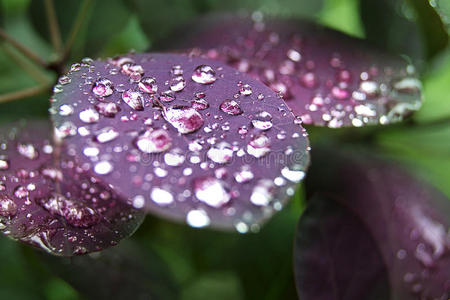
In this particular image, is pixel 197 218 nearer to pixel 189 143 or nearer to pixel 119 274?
pixel 189 143

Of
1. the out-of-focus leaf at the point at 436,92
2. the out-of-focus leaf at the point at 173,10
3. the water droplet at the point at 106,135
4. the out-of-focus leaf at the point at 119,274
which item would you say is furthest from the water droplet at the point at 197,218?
the out-of-focus leaf at the point at 436,92

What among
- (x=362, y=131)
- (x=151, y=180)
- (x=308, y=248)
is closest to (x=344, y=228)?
(x=308, y=248)

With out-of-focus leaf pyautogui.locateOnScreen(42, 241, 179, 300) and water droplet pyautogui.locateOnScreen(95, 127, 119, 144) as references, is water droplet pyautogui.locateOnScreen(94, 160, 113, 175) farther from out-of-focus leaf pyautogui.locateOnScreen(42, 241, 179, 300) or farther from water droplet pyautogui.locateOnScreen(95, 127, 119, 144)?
out-of-focus leaf pyautogui.locateOnScreen(42, 241, 179, 300)

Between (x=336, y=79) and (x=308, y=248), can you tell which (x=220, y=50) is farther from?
(x=308, y=248)

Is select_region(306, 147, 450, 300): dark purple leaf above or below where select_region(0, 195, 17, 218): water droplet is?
below

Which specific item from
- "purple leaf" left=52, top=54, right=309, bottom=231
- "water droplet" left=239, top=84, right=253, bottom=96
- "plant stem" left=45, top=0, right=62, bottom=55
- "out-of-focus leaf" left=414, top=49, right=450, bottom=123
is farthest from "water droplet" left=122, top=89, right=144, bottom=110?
"out-of-focus leaf" left=414, top=49, right=450, bottom=123

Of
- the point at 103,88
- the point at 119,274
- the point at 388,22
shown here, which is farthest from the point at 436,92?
the point at 103,88
